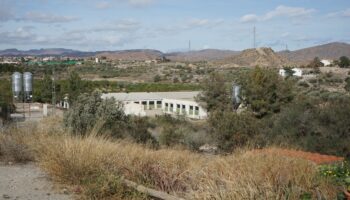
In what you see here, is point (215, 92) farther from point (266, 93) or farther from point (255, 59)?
point (255, 59)

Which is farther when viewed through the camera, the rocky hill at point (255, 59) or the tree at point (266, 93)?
the rocky hill at point (255, 59)

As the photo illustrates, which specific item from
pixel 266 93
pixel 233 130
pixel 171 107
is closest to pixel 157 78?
pixel 171 107

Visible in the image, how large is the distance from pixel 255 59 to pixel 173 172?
165210 millimetres

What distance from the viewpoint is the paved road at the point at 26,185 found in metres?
8.20

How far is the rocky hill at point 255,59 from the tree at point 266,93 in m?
109

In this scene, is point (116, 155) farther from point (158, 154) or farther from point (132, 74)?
point (132, 74)

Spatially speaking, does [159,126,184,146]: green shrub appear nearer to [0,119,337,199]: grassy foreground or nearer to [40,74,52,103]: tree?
[0,119,337,199]: grassy foreground

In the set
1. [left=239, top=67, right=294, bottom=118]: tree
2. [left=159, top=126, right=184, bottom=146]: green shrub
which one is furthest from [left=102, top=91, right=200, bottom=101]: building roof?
[left=159, top=126, right=184, bottom=146]: green shrub

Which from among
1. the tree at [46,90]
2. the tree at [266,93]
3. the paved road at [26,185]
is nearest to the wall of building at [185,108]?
the tree at [266,93]

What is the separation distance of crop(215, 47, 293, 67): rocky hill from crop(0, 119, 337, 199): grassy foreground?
157540mm

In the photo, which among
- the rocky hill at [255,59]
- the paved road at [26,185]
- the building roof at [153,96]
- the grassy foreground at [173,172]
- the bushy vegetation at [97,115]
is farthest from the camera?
the rocky hill at [255,59]

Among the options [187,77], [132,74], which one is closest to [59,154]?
[187,77]

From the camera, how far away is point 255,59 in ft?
560

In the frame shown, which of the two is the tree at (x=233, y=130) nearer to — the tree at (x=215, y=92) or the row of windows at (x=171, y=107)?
the tree at (x=215, y=92)
